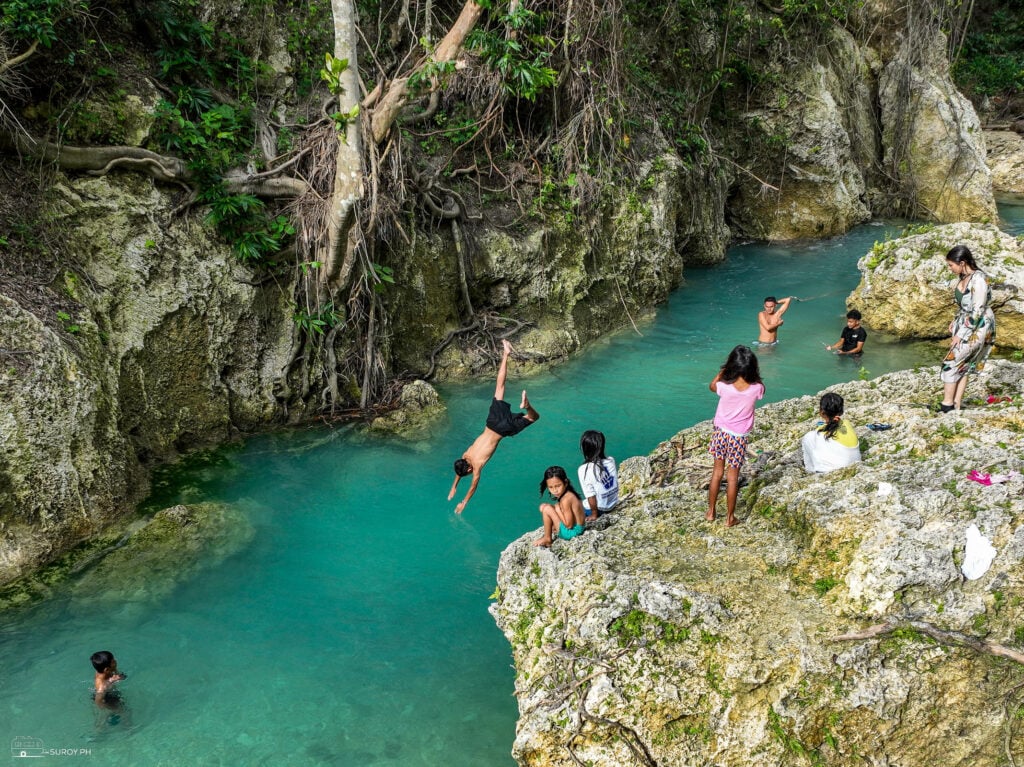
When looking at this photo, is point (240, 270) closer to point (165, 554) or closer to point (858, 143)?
point (165, 554)

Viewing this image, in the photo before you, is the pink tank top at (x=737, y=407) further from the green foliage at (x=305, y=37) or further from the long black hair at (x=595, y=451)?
the green foliage at (x=305, y=37)

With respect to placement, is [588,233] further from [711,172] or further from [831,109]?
[831,109]

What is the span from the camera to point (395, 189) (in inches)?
364

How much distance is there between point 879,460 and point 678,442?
1.91m

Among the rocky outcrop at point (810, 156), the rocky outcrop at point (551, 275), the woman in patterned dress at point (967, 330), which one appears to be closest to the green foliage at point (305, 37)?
the rocky outcrop at point (551, 275)

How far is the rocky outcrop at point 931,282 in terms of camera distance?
10328mm

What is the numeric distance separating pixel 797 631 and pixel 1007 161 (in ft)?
81.5

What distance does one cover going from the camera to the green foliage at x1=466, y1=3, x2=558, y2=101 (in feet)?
30.2

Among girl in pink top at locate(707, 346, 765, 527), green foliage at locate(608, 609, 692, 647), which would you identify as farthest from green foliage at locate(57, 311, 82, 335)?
girl in pink top at locate(707, 346, 765, 527)

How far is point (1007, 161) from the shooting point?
73.7 ft

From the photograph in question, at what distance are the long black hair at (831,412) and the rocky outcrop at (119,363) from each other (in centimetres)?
657

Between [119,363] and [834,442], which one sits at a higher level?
[119,363]

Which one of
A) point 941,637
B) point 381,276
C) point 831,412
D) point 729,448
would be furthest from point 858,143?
point 941,637

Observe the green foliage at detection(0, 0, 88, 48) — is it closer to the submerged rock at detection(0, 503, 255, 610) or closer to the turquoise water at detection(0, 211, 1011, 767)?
the turquoise water at detection(0, 211, 1011, 767)
